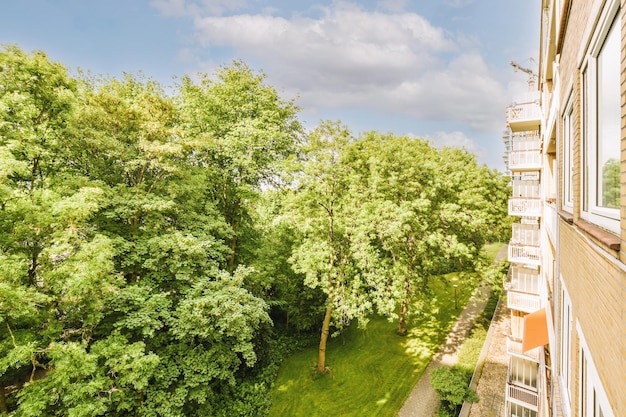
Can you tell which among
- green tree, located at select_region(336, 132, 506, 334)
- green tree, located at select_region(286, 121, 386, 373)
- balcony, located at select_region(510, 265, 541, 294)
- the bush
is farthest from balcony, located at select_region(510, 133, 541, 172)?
the bush

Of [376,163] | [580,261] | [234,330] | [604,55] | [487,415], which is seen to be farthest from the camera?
[376,163]

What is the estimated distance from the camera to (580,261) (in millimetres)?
3693

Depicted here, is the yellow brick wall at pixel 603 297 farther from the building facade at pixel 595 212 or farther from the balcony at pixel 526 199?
the balcony at pixel 526 199

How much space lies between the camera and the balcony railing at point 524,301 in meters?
15.7

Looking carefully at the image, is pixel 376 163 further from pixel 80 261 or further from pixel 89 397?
pixel 89 397

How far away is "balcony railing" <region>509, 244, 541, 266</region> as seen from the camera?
626 inches

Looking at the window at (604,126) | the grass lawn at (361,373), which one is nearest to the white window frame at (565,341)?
the window at (604,126)

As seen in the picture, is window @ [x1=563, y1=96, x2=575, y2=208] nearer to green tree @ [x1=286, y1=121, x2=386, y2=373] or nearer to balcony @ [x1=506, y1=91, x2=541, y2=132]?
green tree @ [x1=286, y1=121, x2=386, y2=373]

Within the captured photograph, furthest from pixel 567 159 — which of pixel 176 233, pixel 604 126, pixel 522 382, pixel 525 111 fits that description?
pixel 522 382

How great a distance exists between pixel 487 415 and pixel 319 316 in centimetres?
1025

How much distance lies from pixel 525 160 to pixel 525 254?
16.4ft

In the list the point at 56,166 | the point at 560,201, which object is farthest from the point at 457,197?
the point at 56,166

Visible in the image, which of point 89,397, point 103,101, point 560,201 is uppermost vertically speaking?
point 103,101

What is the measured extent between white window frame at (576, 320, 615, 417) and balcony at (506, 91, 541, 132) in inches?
649
